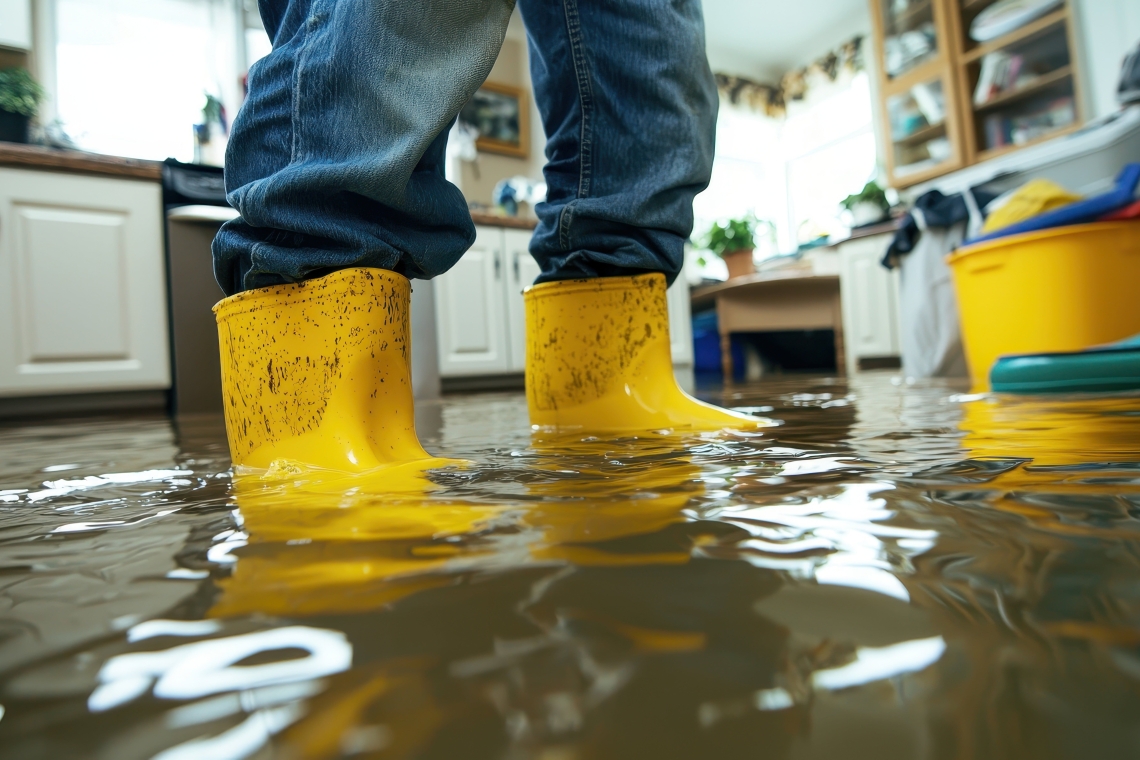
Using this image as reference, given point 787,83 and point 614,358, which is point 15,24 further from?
point 787,83

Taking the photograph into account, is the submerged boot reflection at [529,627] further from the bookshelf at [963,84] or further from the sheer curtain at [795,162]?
the sheer curtain at [795,162]

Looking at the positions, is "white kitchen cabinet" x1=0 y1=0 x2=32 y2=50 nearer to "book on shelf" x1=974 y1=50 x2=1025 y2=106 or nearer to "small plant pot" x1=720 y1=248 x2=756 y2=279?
"small plant pot" x1=720 y1=248 x2=756 y2=279

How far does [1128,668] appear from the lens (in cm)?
14

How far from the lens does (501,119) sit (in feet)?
12.5

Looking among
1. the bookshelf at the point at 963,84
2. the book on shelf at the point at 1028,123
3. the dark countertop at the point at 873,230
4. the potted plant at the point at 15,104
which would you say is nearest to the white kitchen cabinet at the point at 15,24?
the potted plant at the point at 15,104

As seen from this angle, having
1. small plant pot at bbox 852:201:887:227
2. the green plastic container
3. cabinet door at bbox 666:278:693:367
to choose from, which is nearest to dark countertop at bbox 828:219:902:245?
small plant pot at bbox 852:201:887:227

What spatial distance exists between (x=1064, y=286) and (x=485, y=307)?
6.72 ft

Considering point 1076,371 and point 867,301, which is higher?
point 867,301

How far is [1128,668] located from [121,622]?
0.23 m

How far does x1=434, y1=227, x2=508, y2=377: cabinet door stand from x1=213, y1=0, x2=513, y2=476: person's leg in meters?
2.30

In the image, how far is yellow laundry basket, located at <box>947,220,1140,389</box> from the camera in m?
1.36

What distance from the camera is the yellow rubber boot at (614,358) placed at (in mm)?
748

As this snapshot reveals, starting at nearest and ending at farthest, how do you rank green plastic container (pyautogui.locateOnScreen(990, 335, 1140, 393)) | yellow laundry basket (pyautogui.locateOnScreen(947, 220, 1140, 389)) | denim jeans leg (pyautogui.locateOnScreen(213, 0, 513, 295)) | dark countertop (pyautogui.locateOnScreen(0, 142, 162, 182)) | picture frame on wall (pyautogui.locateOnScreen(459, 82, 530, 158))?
denim jeans leg (pyautogui.locateOnScreen(213, 0, 513, 295)), green plastic container (pyautogui.locateOnScreen(990, 335, 1140, 393)), yellow laundry basket (pyautogui.locateOnScreen(947, 220, 1140, 389)), dark countertop (pyautogui.locateOnScreen(0, 142, 162, 182)), picture frame on wall (pyautogui.locateOnScreen(459, 82, 530, 158))

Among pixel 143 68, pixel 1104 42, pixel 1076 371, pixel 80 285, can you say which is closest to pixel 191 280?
pixel 80 285
